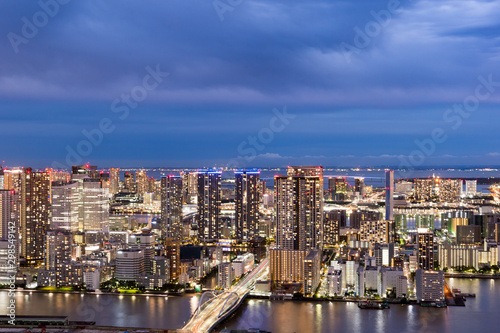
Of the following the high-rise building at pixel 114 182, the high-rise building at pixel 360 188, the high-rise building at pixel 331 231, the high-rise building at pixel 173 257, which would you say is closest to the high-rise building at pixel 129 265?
the high-rise building at pixel 173 257

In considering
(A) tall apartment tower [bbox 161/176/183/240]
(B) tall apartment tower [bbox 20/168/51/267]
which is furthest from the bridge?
(A) tall apartment tower [bbox 161/176/183/240]

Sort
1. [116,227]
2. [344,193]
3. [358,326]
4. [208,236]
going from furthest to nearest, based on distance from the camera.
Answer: [344,193] → [116,227] → [208,236] → [358,326]

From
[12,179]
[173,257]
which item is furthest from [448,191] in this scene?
[173,257]

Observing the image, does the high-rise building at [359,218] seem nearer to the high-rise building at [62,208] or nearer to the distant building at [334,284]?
the distant building at [334,284]

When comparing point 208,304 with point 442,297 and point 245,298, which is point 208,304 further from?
point 442,297

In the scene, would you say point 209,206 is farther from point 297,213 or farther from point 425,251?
point 425,251

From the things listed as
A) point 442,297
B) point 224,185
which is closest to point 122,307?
point 442,297

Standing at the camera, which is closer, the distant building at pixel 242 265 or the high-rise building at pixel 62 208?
the distant building at pixel 242 265

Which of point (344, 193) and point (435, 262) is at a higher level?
point (344, 193)
